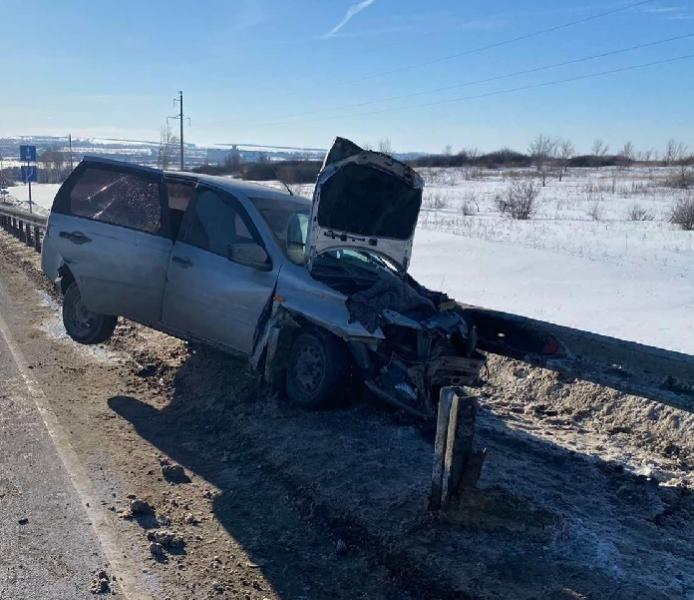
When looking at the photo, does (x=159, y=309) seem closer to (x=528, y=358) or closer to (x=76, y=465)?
(x=76, y=465)

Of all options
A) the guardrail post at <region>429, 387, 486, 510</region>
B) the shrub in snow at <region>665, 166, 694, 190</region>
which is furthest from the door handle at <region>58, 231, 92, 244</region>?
the shrub in snow at <region>665, 166, 694, 190</region>

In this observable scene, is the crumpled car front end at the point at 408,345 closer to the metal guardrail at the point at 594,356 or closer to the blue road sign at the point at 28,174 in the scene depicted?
the metal guardrail at the point at 594,356

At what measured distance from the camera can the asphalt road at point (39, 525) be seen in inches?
141

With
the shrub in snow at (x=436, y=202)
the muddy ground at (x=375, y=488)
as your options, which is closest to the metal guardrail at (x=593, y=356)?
the muddy ground at (x=375, y=488)

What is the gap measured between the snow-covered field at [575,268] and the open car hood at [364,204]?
9.09 ft

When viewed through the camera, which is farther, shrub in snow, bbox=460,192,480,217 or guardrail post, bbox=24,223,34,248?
shrub in snow, bbox=460,192,480,217

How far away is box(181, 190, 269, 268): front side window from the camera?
6367 millimetres

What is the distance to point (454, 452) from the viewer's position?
4.20 metres

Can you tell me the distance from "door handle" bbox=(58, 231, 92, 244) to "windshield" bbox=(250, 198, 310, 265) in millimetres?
1829

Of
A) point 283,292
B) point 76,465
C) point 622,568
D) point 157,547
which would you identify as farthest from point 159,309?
point 622,568

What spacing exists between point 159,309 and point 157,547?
340 centimetres

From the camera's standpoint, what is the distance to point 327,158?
6031 mm

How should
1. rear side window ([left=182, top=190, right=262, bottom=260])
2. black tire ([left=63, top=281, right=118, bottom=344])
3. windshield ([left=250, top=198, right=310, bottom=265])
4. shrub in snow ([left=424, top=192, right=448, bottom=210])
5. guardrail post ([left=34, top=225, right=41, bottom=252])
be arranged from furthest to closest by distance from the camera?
shrub in snow ([left=424, top=192, right=448, bottom=210]) < guardrail post ([left=34, top=225, right=41, bottom=252]) < black tire ([left=63, top=281, right=118, bottom=344]) < rear side window ([left=182, top=190, right=262, bottom=260]) < windshield ([left=250, top=198, right=310, bottom=265])

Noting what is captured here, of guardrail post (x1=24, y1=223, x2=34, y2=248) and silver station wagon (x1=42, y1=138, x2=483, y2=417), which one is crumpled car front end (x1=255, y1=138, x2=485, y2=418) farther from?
guardrail post (x1=24, y1=223, x2=34, y2=248)
